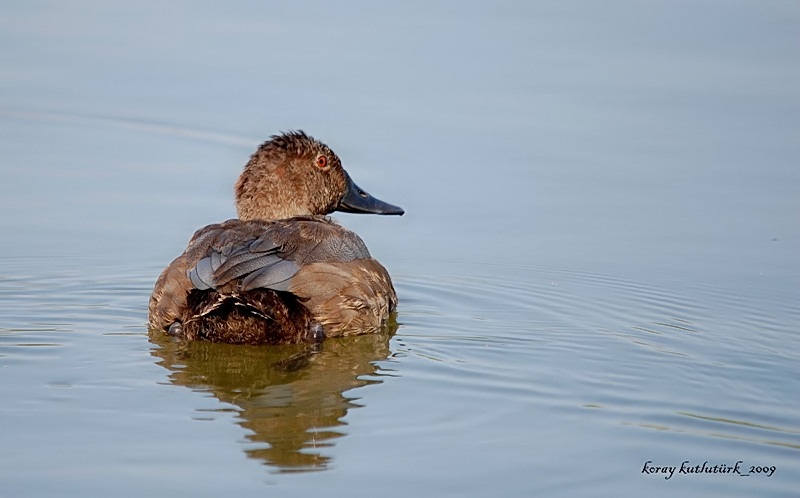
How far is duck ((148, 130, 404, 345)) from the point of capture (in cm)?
803

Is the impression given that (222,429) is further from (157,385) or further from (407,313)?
(407,313)

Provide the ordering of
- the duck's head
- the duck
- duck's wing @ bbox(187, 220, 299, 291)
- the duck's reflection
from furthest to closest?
the duck's head
the duck
duck's wing @ bbox(187, 220, 299, 291)
the duck's reflection

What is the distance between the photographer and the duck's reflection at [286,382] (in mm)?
6234

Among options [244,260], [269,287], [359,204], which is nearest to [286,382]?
[269,287]

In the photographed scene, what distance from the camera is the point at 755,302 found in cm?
952

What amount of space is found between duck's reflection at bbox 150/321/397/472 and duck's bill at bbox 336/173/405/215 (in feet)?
5.11

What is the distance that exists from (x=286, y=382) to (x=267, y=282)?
0.76 m

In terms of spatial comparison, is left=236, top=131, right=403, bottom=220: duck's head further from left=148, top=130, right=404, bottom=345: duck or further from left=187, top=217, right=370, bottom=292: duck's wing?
left=187, top=217, right=370, bottom=292: duck's wing

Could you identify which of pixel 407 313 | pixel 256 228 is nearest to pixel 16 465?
pixel 256 228

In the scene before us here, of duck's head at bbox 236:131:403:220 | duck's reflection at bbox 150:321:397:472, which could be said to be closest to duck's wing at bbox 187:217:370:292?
duck's reflection at bbox 150:321:397:472

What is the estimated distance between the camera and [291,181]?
9.91m

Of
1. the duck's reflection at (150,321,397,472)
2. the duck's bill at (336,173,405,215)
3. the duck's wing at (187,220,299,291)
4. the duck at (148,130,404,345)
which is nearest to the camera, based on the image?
the duck's reflection at (150,321,397,472)

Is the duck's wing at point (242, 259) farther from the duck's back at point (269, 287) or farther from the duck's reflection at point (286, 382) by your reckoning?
the duck's reflection at point (286, 382)

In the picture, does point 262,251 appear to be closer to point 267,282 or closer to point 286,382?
point 267,282
